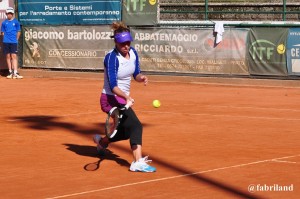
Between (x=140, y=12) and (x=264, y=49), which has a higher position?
(x=140, y=12)

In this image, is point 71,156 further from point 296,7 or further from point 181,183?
point 296,7

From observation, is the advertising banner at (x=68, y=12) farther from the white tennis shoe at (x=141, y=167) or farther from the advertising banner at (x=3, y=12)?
the white tennis shoe at (x=141, y=167)

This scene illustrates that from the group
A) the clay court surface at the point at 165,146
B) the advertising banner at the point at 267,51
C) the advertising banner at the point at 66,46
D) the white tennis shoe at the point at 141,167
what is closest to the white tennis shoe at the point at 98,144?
the clay court surface at the point at 165,146

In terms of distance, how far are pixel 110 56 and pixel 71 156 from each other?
189cm

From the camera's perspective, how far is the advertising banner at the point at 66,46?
2699 cm

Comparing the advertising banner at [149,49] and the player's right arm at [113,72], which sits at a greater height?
the player's right arm at [113,72]

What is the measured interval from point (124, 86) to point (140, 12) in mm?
15660

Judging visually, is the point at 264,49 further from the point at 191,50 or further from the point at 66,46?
the point at 66,46

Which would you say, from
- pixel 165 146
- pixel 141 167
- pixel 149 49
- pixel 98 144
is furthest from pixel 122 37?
pixel 149 49

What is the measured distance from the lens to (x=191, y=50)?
2547cm

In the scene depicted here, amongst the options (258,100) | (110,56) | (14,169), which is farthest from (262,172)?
(258,100)

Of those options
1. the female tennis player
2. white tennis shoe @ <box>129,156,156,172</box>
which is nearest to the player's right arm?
the female tennis player

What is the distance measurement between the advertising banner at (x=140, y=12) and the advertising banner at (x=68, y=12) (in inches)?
11.9

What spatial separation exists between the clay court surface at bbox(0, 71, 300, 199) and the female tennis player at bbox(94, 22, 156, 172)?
13.0 inches
